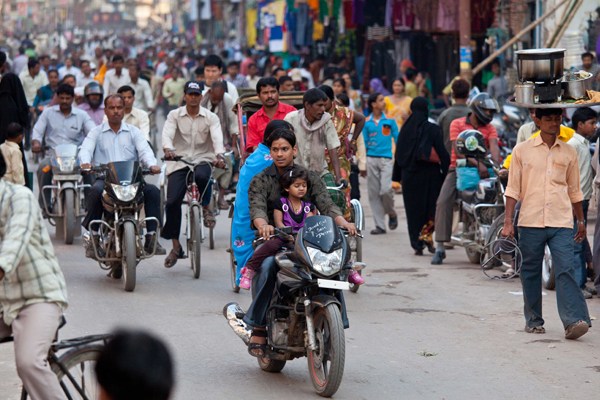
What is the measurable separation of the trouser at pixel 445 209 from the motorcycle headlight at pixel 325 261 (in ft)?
18.8

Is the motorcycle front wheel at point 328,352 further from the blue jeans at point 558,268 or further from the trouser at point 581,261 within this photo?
the trouser at point 581,261

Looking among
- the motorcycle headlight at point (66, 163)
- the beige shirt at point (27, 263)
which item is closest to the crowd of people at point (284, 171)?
the beige shirt at point (27, 263)

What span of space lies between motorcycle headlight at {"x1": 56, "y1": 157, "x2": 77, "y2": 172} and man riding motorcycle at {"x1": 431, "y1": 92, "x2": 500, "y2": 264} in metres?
4.03

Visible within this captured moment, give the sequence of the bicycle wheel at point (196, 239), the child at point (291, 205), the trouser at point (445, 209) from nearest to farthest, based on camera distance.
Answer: the child at point (291, 205) < the bicycle wheel at point (196, 239) < the trouser at point (445, 209)

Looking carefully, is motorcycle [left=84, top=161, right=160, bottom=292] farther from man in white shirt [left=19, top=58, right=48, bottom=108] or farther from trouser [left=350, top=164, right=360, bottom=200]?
man in white shirt [left=19, top=58, right=48, bottom=108]

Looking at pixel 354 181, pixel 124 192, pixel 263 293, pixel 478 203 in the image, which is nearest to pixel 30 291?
pixel 263 293

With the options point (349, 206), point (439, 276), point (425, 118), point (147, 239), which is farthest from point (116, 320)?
point (425, 118)

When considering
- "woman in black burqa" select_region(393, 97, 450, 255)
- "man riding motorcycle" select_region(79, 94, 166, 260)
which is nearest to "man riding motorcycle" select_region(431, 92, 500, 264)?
"woman in black burqa" select_region(393, 97, 450, 255)

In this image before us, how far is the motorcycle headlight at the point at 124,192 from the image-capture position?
1117 cm

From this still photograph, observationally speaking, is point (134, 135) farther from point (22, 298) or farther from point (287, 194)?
point (22, 298)

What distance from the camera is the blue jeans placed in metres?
9.01

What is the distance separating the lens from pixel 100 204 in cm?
1148

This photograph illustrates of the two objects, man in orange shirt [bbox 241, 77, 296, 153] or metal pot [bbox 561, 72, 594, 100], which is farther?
man in orange shirt [bbox 241, 77, 296, 153]

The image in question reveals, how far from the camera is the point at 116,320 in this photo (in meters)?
9.71
